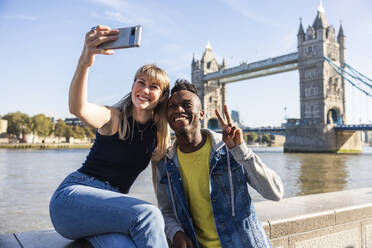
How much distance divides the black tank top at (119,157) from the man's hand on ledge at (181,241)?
0.27 m

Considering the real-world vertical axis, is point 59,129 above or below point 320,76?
below

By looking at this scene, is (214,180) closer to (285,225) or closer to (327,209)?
(285,225)

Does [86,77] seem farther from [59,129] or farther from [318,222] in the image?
[59,129]

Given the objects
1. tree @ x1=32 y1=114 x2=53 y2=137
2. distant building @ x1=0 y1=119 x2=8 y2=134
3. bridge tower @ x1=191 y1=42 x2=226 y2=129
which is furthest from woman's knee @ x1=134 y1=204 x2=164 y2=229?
distant building @ x1=0 y1=119 x2=8 y2=134

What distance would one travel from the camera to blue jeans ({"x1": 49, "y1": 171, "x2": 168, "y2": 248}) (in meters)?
0.97

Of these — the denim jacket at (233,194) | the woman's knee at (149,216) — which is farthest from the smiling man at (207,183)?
the woman's knee at (149,216)

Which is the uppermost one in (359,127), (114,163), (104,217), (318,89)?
(318,89)

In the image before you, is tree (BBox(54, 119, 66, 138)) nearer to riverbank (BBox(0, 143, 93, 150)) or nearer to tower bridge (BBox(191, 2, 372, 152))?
riverbank (BBox(0, 143, 93, 150))

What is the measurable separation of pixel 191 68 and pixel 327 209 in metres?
41.4

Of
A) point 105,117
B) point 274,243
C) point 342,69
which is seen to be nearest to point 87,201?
point 105,117

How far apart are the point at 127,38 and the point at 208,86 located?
131 ft

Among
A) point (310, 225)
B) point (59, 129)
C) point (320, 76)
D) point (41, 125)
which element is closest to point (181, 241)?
point (310, 225)

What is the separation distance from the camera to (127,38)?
3.09 feet

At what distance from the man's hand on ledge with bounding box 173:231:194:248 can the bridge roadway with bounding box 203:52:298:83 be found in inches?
1213
